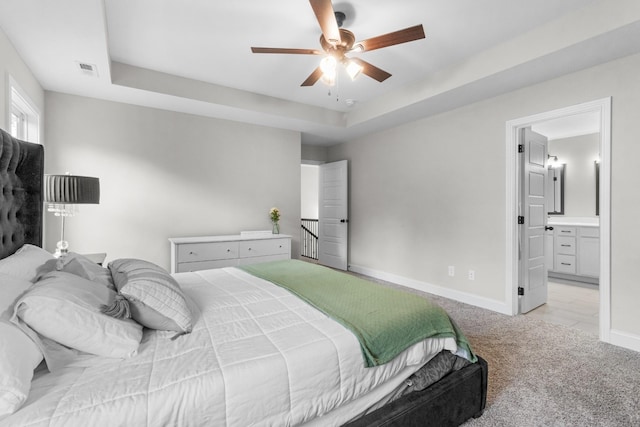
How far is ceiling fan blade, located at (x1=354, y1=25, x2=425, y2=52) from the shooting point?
1.98m

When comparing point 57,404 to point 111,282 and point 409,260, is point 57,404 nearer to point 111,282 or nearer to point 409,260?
point 111,282

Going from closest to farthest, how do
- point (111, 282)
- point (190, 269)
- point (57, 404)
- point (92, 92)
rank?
point (57, 404) < point (111, 282) < point (92, 92) < point (190, 269)

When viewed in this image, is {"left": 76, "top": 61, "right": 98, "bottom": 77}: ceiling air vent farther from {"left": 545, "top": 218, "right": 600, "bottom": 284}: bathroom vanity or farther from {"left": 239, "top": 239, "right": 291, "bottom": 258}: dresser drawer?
{"left": 545, "top": 218, "right": 600, "bottom": 284}: bathroom vanity

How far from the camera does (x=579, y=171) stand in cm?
543

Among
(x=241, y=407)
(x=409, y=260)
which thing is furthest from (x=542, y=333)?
(x=241, y=407)

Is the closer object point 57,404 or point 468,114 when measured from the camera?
point 57,404

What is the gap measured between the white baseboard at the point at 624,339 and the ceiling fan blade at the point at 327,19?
10.6 ft

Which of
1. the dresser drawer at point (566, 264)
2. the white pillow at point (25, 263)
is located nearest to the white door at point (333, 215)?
the dresser drawer at point (566, 264)

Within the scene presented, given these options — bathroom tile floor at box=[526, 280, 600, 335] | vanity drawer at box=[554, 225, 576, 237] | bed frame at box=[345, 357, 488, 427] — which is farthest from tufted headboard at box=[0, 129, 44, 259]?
vanity drawer at box=[554, 225, 576, 237]

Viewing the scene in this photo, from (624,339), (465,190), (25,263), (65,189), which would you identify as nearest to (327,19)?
(25,263)

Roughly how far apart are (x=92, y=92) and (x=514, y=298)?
500cm

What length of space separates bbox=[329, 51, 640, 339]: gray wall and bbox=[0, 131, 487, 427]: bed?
2.07 metres

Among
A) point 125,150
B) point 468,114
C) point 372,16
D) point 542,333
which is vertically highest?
point 372,16

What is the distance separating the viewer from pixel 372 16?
2.40m
